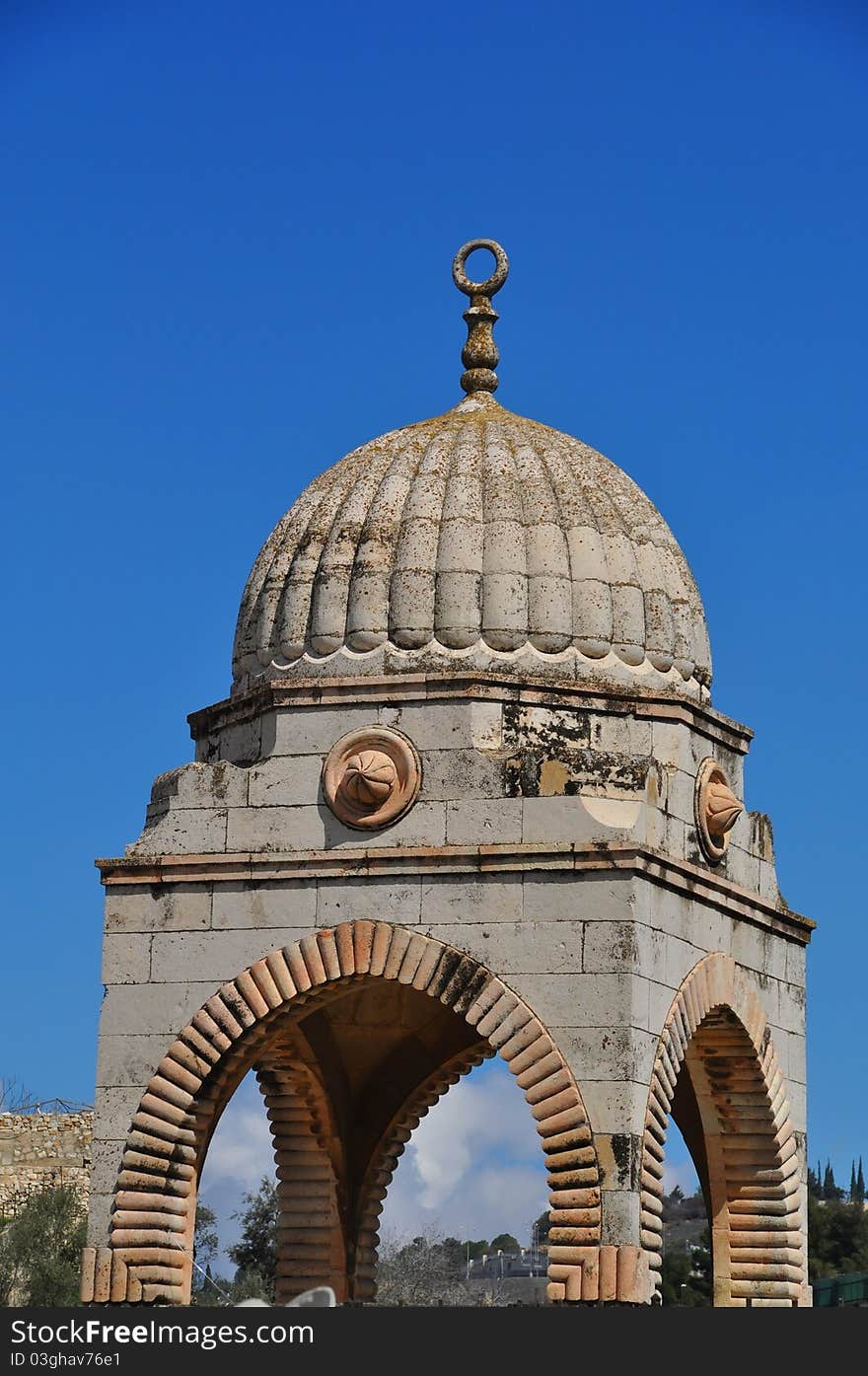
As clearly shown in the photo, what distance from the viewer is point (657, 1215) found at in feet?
65.7

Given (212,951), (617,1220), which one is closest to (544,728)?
(212,951)

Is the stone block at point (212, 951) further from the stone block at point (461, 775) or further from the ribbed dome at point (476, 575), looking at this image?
the ribbed dome at point (476, 575)

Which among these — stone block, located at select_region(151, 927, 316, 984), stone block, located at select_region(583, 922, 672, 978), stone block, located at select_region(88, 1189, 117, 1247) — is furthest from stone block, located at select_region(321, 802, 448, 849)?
stone block, located at select_region(88, 1189, 117, 1247)

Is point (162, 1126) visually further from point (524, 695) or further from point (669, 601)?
point (669, 601)

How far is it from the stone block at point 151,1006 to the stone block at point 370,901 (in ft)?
3.35

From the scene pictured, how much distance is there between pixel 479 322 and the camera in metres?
23.4

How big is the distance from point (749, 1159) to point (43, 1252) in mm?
15619

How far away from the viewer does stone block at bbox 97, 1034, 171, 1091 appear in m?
20.5

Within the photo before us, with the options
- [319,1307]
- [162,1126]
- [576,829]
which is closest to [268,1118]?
[162,1126]

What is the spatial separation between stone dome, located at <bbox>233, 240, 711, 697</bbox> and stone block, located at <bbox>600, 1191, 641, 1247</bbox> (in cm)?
395

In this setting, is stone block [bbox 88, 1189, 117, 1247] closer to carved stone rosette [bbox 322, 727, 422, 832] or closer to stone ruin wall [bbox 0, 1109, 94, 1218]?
carved stone rosette [bbox 322, 727, 422, 832]

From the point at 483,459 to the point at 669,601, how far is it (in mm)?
1843

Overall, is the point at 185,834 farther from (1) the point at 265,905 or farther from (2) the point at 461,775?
(2) the point at 461,775

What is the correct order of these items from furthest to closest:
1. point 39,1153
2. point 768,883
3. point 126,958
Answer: point 39,1153, point 768,883, point 126,958
